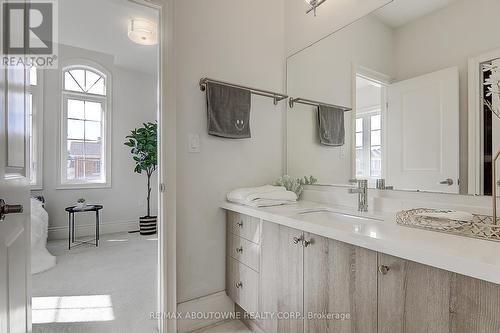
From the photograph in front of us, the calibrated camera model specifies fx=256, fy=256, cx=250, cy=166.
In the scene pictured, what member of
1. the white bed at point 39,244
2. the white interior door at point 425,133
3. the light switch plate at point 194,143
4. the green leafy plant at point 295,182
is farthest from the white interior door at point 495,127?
the white bed at point 39,244

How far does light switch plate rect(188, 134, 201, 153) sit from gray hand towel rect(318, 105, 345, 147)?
0.93 meters

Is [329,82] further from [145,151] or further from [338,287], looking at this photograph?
[145,151]

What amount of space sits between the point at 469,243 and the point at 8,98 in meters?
1.58

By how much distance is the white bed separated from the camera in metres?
2.75

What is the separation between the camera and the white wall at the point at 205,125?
1731mm

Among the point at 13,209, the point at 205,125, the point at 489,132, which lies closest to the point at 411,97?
the point at 489,132

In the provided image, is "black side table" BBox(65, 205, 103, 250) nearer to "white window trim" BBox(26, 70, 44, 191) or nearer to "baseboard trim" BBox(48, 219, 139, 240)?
"baseboard trim" BBox(48, 219, 139, 240)

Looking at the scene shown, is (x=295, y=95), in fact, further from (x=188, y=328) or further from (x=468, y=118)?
(x=188, y=328)

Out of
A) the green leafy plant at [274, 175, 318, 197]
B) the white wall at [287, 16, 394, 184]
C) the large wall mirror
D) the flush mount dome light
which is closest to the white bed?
the flush mount dome light

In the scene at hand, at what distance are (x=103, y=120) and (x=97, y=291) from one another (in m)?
2.98

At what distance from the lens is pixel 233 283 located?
179cm

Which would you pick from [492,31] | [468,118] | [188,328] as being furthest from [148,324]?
[492,31]

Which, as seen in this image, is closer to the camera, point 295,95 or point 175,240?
point 175,240

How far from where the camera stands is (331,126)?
1886 mm
